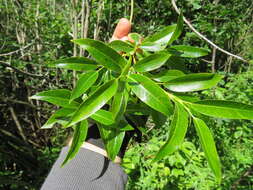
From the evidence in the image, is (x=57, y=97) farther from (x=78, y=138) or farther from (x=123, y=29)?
(x=123, y=29)

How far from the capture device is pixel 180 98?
49 cm

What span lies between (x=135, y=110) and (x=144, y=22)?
1969 millimetres

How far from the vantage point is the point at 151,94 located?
0.45m

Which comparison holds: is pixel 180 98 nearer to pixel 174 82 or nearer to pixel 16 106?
pixel 174 82

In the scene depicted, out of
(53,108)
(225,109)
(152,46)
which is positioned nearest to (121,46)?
(152,46)

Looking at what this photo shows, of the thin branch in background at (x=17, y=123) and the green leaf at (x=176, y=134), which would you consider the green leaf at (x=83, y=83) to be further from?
the thin branch in background at (x=17, y=123)

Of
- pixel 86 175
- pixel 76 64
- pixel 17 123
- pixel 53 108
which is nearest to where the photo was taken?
pixel 76 64

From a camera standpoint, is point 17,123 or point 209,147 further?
point 17,123

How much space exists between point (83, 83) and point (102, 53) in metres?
0.08

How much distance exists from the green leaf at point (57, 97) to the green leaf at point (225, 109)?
11.6 inches

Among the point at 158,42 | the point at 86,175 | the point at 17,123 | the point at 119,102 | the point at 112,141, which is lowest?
the point at 17,123

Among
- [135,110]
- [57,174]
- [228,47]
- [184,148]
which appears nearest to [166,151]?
[135,110]

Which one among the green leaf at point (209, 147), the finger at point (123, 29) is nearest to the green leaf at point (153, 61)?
the green leaf at point (209, 147)

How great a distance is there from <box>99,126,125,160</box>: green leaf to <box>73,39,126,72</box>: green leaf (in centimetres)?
16
